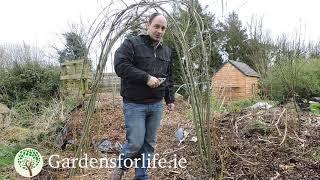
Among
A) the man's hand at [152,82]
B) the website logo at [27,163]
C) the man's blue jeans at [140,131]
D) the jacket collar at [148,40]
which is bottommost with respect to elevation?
the website logo at [27,163]

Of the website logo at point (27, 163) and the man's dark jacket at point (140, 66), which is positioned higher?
the man's dark jacket at point (140, 66)

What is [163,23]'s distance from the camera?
10.1ft

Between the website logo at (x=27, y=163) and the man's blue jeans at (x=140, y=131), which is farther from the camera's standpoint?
the website logo at (x=27, y=163)

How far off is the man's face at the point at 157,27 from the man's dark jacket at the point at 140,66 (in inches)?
3.0

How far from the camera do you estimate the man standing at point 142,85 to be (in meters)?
3.02

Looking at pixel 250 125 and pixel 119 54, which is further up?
pixel 119 54

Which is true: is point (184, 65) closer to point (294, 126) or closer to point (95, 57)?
point (95, 57)

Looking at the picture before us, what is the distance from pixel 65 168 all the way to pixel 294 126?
9.67ft

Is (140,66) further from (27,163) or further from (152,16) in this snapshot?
(27,163)

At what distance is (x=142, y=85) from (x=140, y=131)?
390mm

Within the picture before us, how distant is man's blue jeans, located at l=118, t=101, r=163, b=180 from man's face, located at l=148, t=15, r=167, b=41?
1.94 ft

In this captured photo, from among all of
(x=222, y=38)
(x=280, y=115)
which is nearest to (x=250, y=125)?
(x=280, y=115)

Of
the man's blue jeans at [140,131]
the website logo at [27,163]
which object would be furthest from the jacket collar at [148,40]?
the website logo at [27,163]

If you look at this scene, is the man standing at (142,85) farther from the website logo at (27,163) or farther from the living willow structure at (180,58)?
the website logo at (27,163)
